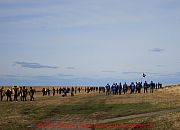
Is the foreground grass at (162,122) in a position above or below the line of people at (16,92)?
below

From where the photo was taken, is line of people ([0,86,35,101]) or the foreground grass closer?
the foreground grass

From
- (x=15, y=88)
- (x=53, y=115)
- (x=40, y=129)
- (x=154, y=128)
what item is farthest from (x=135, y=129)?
(x=15, y=88)

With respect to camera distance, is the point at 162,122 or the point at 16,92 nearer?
the point at 162,122

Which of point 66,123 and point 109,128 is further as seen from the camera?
point 66,123

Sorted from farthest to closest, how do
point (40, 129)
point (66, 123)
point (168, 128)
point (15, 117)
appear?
point (15, 117) < point (66, 123) < point (40, 129) < point (168, 128)

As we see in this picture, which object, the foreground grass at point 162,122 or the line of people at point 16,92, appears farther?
the line of people at point 16,92

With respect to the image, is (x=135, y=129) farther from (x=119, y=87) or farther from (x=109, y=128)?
(x=119, y=87)

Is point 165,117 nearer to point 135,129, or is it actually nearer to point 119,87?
point 135,129

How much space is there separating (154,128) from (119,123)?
4002mm

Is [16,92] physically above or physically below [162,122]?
above

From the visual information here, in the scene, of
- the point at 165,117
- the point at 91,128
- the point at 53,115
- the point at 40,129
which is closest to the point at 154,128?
the point at 165,117

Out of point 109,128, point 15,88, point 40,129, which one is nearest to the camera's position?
point 109,128

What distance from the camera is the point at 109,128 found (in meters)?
22.9

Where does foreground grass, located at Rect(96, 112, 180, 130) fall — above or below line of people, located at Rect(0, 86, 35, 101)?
below
